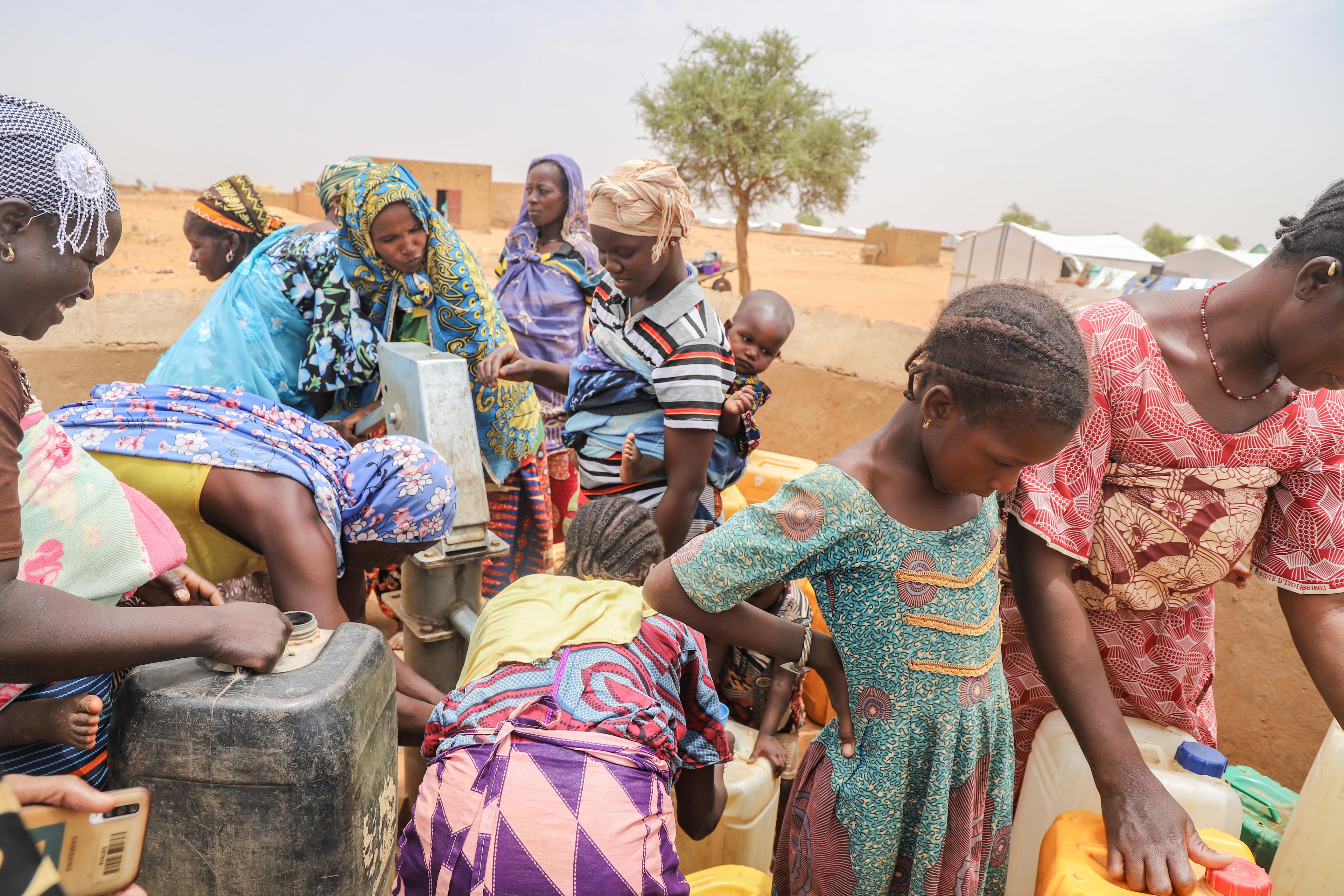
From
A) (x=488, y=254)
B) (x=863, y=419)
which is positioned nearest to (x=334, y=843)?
(x=863, y=419)

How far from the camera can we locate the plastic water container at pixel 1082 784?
1688 millimetres

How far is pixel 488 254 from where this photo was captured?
66.4ft

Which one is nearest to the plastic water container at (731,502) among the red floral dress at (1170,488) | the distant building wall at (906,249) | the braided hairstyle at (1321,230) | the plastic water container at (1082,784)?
the plastic water container at (1082,784)

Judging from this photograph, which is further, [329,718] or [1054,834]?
[1054,834]

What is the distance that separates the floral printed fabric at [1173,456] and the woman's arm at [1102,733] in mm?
83

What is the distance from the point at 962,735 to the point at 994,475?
49cm

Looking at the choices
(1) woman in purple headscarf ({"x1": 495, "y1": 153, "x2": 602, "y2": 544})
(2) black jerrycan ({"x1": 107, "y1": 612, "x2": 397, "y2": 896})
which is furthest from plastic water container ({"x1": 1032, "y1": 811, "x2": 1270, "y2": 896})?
(1) woman in purple headscarf ({"x1": 495, "y1": 153, "x2": 602, "y2": 544})

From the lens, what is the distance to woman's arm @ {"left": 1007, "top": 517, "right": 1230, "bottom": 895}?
136 centimetres

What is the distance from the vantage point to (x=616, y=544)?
1.84m

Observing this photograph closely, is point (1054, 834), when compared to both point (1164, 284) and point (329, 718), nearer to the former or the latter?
point (329, 718)

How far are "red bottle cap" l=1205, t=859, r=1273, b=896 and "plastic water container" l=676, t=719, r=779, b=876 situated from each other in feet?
3.81

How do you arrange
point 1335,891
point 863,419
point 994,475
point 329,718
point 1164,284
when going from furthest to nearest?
point 1164,284 → point 863,419 → point 1335,891 → point 994,475 → point 329,718

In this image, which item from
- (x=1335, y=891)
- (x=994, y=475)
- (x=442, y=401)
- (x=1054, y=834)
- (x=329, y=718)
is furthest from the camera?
(x=442, y=401)

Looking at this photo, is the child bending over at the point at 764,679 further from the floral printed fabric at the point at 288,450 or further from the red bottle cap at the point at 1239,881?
the red bottle cap at the point at 1239,881
